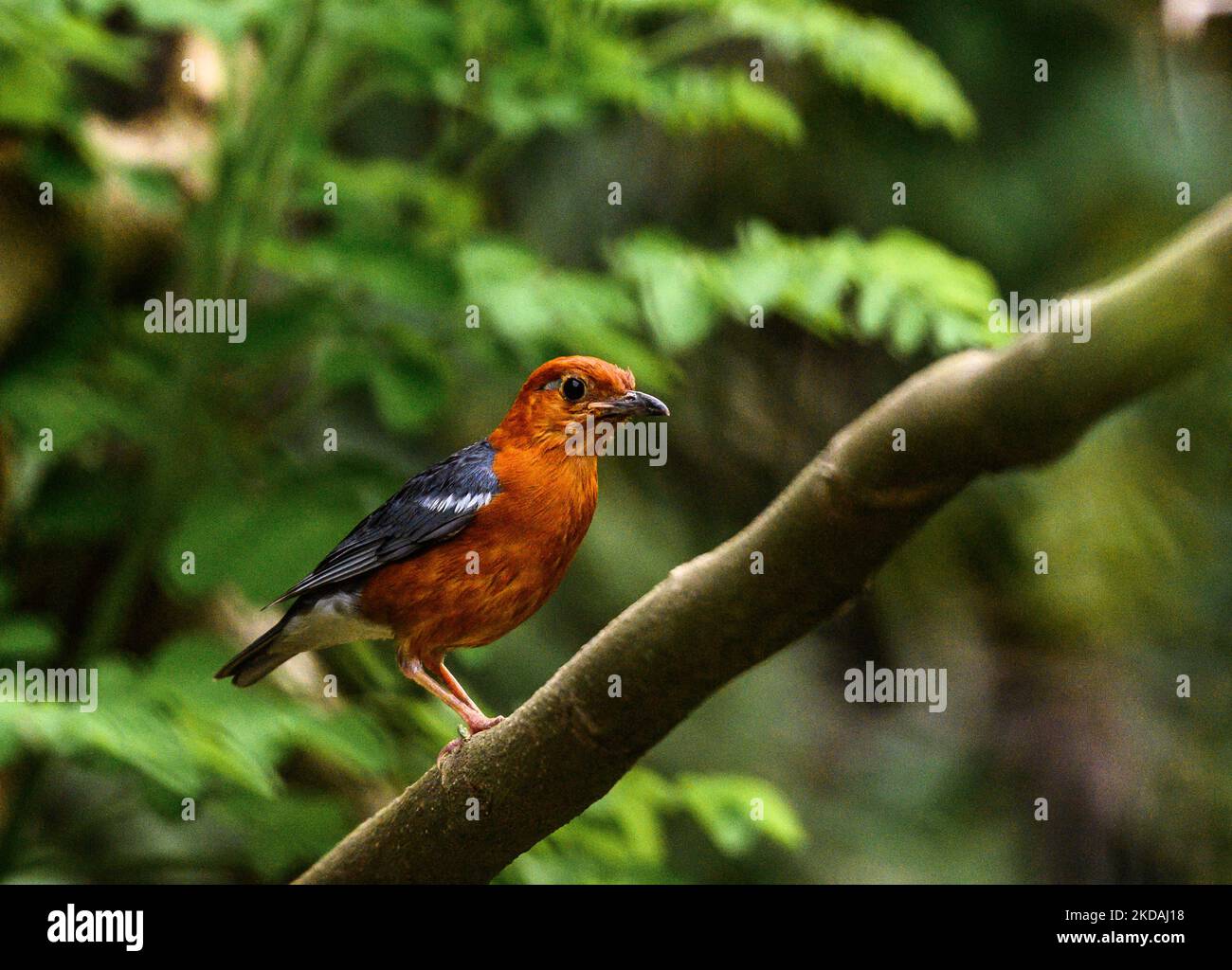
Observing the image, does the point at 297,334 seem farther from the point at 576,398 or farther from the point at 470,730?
the point at 576,398

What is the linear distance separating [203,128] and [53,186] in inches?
25.2

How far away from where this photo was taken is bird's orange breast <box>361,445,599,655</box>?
1301 mm

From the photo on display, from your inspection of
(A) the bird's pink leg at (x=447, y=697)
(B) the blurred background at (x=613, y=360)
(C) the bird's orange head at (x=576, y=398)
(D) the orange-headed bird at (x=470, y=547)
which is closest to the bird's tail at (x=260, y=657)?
(D) the orange-headed bird at (x=470, y=547)

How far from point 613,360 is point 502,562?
1313 millimetres

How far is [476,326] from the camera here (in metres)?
2.50

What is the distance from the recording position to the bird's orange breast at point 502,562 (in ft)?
4.27

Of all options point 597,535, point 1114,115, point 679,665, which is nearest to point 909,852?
point 597,535

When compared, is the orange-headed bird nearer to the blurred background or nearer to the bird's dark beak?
the bird's dark beak

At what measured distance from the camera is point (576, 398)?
1.29 m

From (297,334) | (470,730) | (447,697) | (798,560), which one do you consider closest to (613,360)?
(297,334)

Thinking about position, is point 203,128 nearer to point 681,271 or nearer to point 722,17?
point 722,17

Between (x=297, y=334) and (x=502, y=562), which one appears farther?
(x=297, y=334)

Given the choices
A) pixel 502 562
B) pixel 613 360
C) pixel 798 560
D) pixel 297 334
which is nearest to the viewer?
pixel 798 560

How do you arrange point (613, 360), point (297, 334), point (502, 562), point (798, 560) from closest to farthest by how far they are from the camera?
point (798, 560), point (502, 562), point (297, 334), point (613, 360)
